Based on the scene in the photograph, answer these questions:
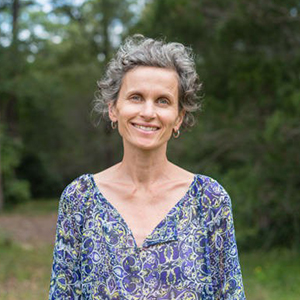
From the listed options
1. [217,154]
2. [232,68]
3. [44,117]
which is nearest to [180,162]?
[217,154]

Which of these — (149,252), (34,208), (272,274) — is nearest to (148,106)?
(149,252)

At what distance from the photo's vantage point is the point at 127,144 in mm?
1789

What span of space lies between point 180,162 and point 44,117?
13.8 meters

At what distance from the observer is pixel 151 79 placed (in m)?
1.71

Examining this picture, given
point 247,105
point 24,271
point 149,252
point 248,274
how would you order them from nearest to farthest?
point 149,252 < point 248,274 < point 247,105 < point 24,271

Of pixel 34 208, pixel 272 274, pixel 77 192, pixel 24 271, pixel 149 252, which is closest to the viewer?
pixel 149 252

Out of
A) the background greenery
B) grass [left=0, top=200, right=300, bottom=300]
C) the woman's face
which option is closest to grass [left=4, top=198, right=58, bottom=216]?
grass [left=0, top=200, right=300, bottom=300]

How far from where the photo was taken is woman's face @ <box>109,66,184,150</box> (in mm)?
1715

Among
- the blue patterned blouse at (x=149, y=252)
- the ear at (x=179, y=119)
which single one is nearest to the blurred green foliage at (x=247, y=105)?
the ear at (x=179, y=119)

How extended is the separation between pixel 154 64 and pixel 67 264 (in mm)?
703

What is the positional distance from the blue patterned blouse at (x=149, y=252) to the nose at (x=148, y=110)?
0.93 ft

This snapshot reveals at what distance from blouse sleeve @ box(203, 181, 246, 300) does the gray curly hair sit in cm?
37

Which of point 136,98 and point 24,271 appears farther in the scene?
point 24,271

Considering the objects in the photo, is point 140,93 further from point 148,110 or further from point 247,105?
point 247,105
